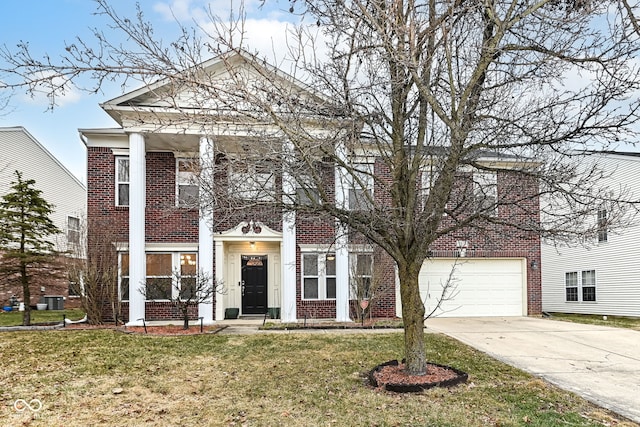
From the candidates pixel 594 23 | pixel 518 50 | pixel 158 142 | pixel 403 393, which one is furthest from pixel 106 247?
pixel 594 23

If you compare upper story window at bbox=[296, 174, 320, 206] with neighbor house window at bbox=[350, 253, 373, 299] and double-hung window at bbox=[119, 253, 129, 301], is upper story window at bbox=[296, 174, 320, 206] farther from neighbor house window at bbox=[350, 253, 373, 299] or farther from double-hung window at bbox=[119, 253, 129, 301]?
double-hung window at bbox=[119, 253, 129, 301]

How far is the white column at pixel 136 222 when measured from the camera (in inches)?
504

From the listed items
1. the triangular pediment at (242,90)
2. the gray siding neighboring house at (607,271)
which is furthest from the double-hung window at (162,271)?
the gray siding neighboring house at (607,271)

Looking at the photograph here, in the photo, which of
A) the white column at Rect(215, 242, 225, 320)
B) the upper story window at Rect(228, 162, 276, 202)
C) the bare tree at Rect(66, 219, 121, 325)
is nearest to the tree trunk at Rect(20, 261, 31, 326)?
the bare tree at Rect(66, 219, 121, 325)

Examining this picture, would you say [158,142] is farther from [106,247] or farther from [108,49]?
[108,49]

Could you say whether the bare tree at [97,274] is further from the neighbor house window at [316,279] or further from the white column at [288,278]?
the neighbor house window at [316,279]

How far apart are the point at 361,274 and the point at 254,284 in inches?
144

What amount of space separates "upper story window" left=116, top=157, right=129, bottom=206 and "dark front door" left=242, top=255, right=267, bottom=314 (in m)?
4.04

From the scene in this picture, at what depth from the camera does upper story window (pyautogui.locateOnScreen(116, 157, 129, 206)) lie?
1422cm

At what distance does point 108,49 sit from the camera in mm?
4918

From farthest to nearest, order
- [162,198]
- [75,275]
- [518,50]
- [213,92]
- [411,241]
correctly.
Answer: [162,198]
[75,275]
[411,241]
[518,50]
[213,92]

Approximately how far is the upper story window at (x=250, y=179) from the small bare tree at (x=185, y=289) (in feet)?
20.7

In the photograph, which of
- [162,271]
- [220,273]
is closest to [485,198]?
[220,273]

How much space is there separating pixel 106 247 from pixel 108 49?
9621mm
